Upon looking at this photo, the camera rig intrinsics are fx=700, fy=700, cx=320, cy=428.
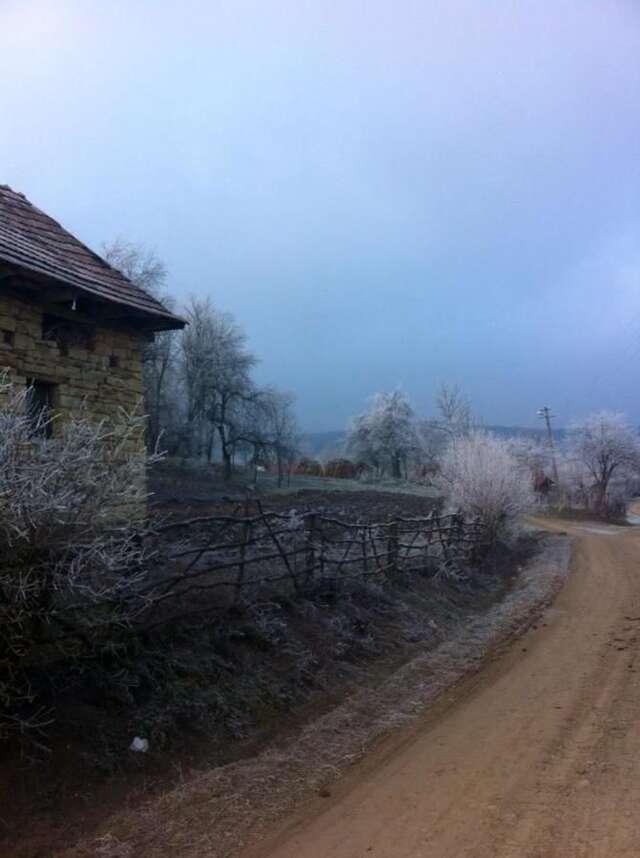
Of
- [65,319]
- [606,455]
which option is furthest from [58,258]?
[606,455]

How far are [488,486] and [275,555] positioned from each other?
12.7 metres

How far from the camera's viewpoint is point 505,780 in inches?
202

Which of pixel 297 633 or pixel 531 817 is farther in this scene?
pixel 297 633

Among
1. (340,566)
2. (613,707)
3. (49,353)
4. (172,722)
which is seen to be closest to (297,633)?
(340,566)

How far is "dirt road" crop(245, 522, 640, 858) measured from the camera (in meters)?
4.22

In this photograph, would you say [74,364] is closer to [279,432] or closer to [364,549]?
[364,549]

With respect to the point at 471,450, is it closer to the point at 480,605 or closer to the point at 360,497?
the point at 480,605

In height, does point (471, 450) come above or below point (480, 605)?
above

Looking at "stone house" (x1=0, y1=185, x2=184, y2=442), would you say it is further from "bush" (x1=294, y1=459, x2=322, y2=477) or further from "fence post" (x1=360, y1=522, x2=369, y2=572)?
"bush" (x1=294, y1=459, x2=322, y2=477)

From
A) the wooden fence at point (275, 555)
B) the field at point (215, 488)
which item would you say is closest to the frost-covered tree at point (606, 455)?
the field at point (215, 488)

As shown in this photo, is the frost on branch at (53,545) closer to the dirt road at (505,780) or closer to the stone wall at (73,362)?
the dirt road at (505,780)

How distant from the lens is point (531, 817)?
447cm

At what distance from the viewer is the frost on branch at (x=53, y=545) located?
481 centimetres

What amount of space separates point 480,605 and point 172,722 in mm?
8605
